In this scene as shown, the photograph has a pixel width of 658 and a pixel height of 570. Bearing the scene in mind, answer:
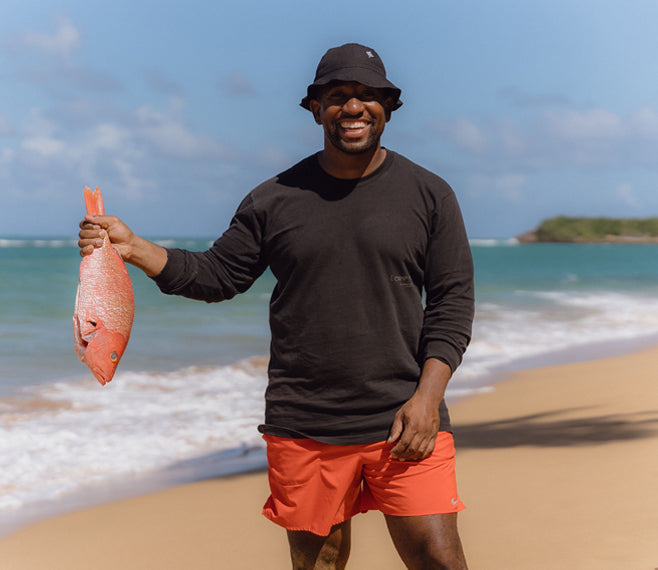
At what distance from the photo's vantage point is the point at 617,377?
8.85 m

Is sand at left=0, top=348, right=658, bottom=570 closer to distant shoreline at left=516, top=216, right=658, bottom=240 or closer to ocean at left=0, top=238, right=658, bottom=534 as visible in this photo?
ocean at left=0, top=238, right=658, bottom=534

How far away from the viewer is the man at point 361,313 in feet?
7.79

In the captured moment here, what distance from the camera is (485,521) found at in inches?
179

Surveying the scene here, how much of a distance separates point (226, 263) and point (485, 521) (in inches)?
107

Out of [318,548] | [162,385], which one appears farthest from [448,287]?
[162,385]

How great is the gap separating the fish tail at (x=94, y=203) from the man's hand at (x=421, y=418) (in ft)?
3.55

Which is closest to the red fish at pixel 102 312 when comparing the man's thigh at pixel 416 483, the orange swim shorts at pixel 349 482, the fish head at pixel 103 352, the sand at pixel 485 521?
the fish head at pixel 103 352

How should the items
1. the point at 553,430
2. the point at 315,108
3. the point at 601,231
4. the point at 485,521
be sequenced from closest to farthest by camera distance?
the point at 315,108 < the point at 485,521 < the point at 553,430 < the point at 601,231

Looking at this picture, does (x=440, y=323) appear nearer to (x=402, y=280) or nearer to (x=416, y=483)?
(x=402, y=280)

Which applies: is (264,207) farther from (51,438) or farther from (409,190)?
(51,438)

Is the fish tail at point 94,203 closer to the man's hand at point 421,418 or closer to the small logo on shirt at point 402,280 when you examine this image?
the small logo on shirt at point 402,280

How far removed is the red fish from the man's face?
0.76 metres

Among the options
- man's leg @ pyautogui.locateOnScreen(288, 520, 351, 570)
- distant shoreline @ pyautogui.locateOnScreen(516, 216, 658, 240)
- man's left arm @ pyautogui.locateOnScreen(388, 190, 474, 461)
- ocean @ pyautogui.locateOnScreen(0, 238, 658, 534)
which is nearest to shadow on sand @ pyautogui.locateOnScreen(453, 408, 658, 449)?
ocean @ pyautogui.locateOnScreen(0, 238, 658, 534)

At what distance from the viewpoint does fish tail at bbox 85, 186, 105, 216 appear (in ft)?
7.59
